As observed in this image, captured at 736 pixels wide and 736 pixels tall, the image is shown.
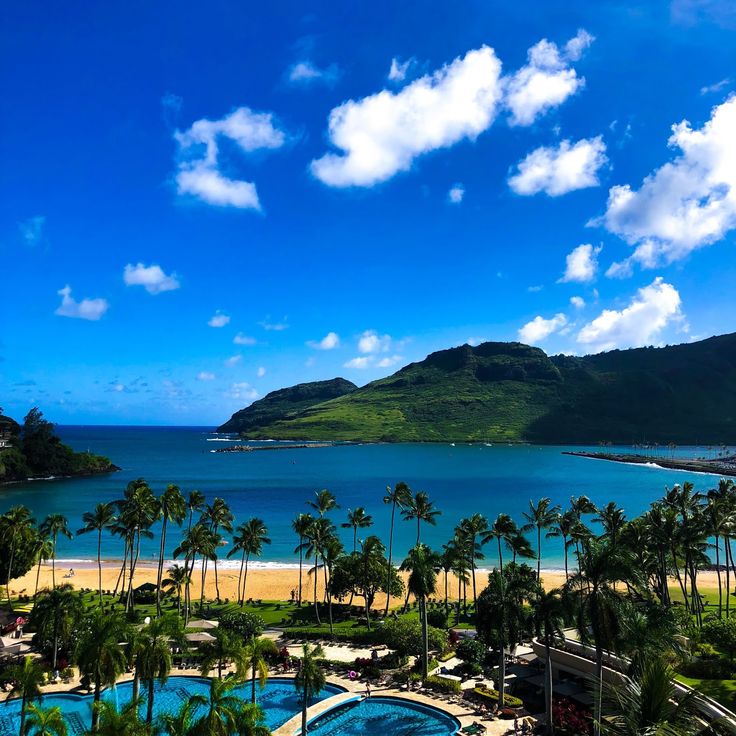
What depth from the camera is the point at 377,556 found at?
59.2 m

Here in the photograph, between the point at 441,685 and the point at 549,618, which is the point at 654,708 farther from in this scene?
the point at 441,685

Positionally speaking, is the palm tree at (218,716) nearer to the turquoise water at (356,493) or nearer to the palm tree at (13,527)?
the palm tree at (13,527)

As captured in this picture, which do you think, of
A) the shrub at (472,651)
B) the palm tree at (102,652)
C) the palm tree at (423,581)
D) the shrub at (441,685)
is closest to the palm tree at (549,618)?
the shrub at (441,685)

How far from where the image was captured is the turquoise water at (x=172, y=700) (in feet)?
107

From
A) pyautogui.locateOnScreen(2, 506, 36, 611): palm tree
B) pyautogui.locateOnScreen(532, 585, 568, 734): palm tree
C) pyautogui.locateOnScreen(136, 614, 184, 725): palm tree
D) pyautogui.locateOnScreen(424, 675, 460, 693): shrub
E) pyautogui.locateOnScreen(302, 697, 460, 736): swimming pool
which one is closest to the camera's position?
pyautogui.locateOnScreen(136, 614, 184, 725): palm tree

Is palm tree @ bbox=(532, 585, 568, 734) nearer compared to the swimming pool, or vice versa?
palm tree @ bbox=(532, 585, 568, 734)

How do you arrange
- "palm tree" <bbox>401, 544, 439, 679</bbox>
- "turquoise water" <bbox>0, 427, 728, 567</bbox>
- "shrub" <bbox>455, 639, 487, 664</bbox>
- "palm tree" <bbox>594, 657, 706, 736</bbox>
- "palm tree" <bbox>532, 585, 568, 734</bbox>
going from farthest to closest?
"turquoise water" <bbox>0, 427, 728, 567</bbox> → "shrub" <bbox>455, 639, 487, 664</bbox> → "palm tree" <bbox>401, 544, 439, 679</bbox> → "palm tree" <bbox>532, 585, 568, 734</bbox> → "palm tree" <bbox>594, 657, 706, 736</bbox>

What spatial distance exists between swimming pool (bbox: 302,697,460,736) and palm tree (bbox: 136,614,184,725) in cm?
1065

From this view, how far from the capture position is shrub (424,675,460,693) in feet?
120

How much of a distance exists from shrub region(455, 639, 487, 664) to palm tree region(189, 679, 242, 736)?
80.4ft

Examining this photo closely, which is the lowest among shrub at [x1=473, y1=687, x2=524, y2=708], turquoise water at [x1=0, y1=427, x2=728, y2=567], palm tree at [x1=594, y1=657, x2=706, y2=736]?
turquoise water at [x1=0, y1=427, x2=728, y2=567]

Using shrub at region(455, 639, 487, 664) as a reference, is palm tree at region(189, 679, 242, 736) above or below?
above

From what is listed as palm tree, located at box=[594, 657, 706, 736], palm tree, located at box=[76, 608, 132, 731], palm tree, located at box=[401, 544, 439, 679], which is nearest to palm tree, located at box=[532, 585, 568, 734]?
palm tree, located at box=[401, 544, 439, 679]

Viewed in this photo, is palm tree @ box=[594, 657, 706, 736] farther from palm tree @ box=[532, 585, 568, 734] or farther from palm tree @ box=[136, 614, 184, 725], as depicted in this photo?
palm tree @ box=[136, 614, 184, 725]
